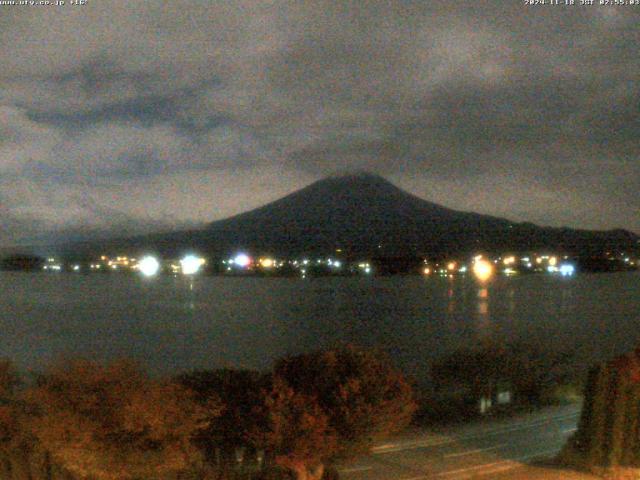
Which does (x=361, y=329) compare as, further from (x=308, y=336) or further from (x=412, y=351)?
(x=412, y=351)

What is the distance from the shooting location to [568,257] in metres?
90.7

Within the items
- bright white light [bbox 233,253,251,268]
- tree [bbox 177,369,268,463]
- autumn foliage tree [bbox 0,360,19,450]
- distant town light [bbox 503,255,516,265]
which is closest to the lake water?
bright white light [bbox 233,253,251,268]

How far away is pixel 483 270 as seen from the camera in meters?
95.4

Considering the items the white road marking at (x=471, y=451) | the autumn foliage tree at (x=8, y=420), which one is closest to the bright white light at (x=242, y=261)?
the white road marking at (x=471, y=451)

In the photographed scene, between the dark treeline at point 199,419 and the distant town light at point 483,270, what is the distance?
83859 millimetres

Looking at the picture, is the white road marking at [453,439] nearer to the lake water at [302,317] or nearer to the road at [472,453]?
the road at [472,453]

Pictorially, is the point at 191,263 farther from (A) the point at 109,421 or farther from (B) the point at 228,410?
(A) the point at 109,421

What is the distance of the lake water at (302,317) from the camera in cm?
4419

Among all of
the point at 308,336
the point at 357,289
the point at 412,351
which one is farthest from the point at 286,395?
the point at 357,289

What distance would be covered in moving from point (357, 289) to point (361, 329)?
2794 centimetres

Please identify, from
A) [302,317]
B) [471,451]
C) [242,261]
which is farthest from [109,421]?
[242,261]

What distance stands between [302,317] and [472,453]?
174 ft

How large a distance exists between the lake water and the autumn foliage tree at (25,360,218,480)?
60.8 ft

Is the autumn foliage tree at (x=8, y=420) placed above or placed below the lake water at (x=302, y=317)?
above
